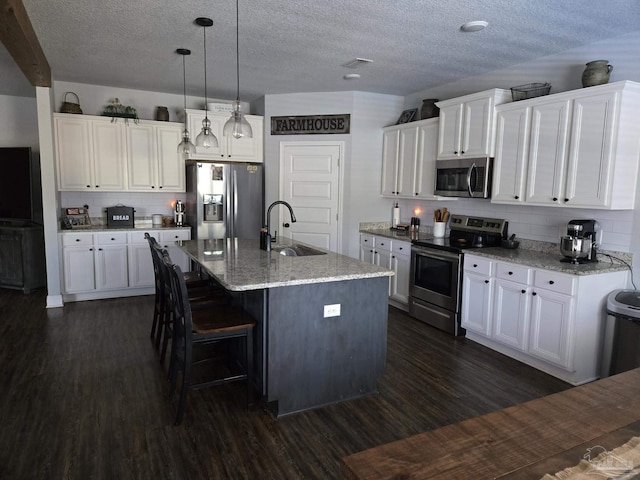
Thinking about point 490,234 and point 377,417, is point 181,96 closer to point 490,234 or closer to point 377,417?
point 490,234

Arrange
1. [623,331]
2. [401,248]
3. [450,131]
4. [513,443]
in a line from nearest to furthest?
[513,443]
[623,331]
[450,131]
[401,248]

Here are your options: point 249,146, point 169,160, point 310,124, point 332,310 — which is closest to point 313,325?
point 332,310

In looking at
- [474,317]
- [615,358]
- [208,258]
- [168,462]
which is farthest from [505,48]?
[168,462]

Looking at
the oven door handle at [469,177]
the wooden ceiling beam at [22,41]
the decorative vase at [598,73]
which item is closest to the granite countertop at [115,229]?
the wooden ceiling beam at [22,41]

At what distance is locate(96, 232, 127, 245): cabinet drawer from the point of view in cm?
514

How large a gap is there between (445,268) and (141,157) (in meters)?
4.07

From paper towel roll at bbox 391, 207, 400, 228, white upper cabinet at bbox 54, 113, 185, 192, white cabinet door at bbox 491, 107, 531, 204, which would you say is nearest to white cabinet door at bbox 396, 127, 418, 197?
paper towel roll at bbox 391, 207, 400, 228

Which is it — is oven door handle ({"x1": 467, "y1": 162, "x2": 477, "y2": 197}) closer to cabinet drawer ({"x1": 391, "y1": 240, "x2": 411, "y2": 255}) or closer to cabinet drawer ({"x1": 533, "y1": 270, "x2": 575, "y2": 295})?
cabinet drawer ({"x1": 391, "y1": 240, "x2": 411, "y2": 255})

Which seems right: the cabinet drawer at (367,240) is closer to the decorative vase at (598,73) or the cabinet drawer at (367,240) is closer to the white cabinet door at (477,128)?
the white cabinet door at (477,128)

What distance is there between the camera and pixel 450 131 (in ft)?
14.8

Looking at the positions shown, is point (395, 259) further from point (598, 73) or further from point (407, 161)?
point (598, 73)

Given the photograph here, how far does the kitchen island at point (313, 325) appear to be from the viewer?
260 centimetres

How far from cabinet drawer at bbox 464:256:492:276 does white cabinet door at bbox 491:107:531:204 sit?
0.63 m

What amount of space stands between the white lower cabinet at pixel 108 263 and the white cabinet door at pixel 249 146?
1.27 m
